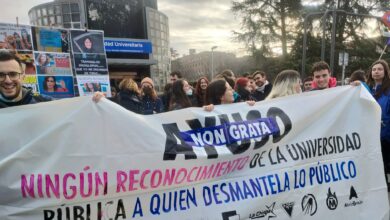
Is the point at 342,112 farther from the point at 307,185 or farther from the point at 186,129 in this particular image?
the point at 186,129

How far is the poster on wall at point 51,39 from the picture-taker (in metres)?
5.12

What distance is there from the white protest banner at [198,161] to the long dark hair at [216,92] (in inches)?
16.0

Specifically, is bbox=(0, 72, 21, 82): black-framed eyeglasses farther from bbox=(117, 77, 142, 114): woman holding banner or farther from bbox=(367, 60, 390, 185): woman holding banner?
bbox=(367, 60, 390, 185): woman holding banner

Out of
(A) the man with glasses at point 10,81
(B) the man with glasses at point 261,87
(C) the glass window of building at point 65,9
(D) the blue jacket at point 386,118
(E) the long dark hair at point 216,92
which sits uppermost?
(C) the glass window of building at point 65,9

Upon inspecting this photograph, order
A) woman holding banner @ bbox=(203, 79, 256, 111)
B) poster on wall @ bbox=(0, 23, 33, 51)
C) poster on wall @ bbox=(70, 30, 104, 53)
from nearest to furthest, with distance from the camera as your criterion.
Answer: woman holding banner @ bbox=(203, 79, 256, 111) → poster on wall @ bbox=(0, 23, 33, 51) → poster on wall @ bbox=(70, 30, 104, 53)

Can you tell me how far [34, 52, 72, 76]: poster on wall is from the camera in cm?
520

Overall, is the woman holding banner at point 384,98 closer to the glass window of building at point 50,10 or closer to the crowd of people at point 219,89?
the crowd of people at point 219,89

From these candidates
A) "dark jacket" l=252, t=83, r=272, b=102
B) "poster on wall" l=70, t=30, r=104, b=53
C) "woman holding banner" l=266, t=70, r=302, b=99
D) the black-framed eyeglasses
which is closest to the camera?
the black-framed eyeglasses

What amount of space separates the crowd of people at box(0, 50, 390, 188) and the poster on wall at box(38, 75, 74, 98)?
0.08 meters

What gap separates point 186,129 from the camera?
291cm

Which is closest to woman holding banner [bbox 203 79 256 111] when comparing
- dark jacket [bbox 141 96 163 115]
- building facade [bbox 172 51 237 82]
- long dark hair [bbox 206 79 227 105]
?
long dark hair [bbox 206 79 227 105]

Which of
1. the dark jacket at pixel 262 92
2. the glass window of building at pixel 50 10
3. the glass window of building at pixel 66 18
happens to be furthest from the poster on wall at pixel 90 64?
the glass window of building at pixel 50 10

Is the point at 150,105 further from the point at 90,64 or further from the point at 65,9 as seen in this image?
the point at 65,9

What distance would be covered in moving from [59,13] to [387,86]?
23.7 metres
